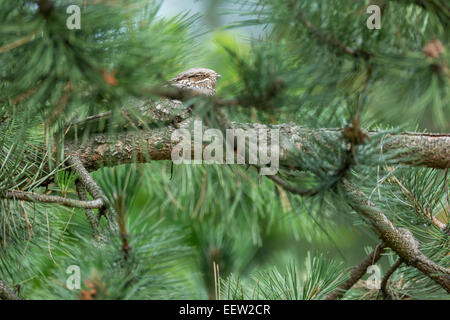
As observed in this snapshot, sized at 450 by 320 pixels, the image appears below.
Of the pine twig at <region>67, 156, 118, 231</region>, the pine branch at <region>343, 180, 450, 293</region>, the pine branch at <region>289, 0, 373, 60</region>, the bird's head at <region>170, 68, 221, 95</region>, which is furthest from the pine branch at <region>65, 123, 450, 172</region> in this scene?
the bird's head at <region>170, 68, 221, 95</region>

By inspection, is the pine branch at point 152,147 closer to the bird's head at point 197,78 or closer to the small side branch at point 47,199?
the small side branch at point 47,199

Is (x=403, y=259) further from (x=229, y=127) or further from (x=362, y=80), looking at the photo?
(x=229, y=127)

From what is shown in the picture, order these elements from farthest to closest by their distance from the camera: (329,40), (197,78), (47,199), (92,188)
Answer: (197,78) < (92,188) < (47,199) < (329,40)

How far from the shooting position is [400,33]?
0.76 meters

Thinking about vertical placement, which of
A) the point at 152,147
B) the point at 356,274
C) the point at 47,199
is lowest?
the point at 356,274

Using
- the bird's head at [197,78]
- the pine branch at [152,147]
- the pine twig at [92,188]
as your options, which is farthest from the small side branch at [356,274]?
the bird's head at [197,78]

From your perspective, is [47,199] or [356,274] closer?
[47,199]

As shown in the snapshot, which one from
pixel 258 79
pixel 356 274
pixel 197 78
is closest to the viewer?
pixel 258 79

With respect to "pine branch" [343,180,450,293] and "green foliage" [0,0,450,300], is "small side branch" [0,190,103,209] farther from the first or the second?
"pine branch" [343,180,450,293]

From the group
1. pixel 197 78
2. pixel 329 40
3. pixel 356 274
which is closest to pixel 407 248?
pixel 356 274

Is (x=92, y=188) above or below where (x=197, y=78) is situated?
below

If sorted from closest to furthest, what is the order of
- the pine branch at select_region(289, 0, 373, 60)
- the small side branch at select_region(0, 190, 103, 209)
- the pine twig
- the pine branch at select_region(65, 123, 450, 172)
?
the pine branch at select_region(289, 0, 373, 60) → the small side branch at select_region(0, 190, 103, 209) → the pine twig → the pine branch at select_region(65, 123, 450, 172)

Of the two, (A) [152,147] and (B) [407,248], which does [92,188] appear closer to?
(A) [152,147]
